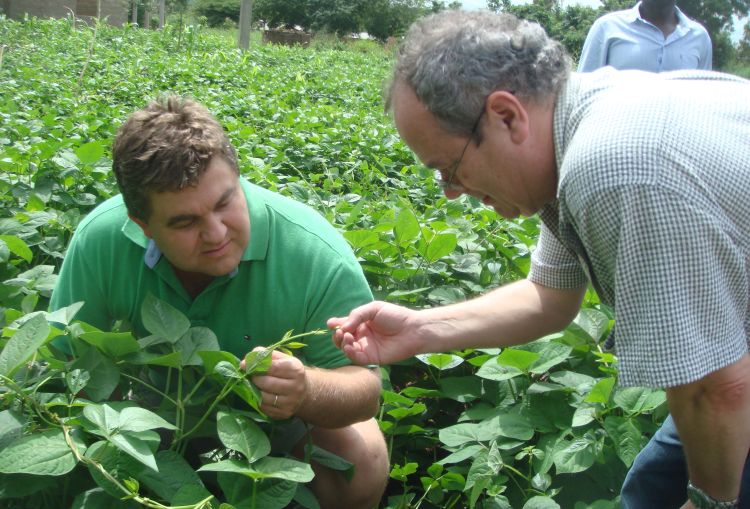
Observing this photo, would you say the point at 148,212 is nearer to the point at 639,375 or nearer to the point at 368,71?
the point at 639,375

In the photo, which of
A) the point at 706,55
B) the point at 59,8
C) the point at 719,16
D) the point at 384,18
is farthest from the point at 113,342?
the point at 384,18

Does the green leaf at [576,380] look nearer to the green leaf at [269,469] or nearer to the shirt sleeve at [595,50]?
the green leaf at [269,469]

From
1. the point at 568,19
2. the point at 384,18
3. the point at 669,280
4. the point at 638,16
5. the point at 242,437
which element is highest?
the point at 638,16

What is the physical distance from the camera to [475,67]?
149cm

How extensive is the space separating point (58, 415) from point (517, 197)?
38.2 inches

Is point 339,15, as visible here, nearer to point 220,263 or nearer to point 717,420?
Answer: point 220,263

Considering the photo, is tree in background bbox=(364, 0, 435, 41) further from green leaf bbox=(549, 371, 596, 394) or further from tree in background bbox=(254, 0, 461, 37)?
green leaf bbox=(549, 371, 596, 394)

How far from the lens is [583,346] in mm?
2420

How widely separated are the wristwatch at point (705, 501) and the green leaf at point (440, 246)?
128 centimetres

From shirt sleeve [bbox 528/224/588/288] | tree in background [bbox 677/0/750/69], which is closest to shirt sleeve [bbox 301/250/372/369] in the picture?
shirt sleeve [bbox 528/224/588/288]

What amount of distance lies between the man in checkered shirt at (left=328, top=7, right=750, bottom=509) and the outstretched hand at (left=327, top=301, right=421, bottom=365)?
0.34 meters

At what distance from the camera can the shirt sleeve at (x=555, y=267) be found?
1841 mm

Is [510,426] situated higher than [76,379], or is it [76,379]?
[76,379]

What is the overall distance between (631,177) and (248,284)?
1056mm
